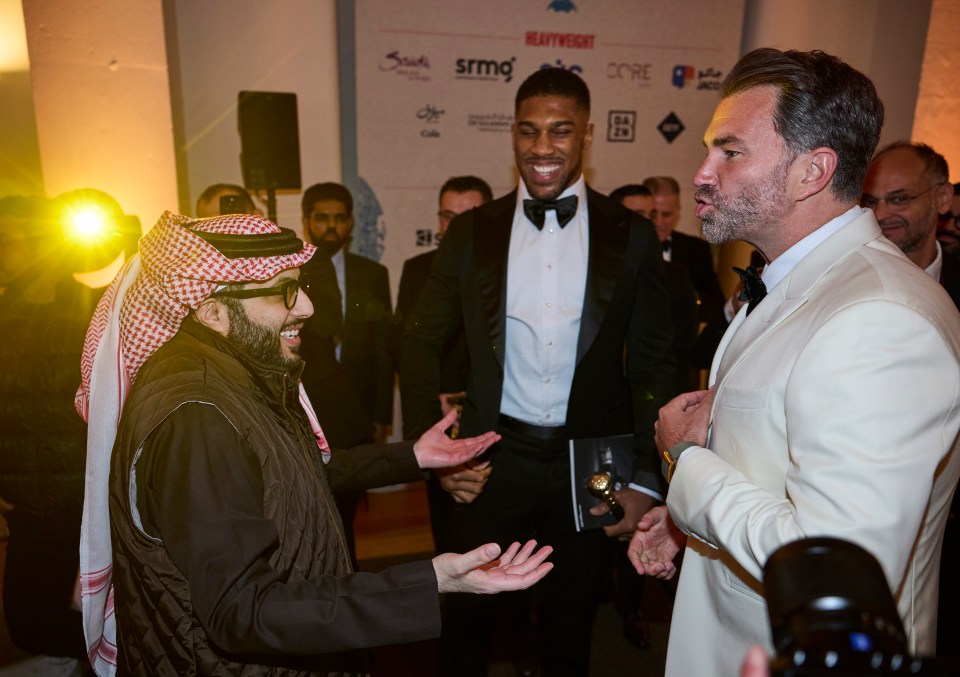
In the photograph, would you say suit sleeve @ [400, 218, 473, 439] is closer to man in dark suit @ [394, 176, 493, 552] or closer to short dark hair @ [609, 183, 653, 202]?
man in dark suit @ [394, 176, 493, 552]

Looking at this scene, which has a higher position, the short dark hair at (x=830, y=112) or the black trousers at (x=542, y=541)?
the short dark hair at (x=830, y=112)

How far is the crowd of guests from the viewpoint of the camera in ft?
3.88

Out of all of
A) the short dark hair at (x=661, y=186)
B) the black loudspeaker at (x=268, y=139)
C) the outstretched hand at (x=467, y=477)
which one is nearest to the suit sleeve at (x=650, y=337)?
the outstretched hand at (x=467, y=477)

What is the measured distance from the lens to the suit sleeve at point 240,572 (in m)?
1.23

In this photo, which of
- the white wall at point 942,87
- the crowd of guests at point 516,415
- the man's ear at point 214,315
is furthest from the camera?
the white wall at point 942,87

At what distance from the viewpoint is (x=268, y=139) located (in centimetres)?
427

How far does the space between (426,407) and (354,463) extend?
64cm

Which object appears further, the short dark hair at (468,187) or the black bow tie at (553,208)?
the short dark hair at (468,187)

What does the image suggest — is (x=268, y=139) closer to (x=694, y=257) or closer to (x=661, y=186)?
(x=661, y=186)

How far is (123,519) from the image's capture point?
1.41 m

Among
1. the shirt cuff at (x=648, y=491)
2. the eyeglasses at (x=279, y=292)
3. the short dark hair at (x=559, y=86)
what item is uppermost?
the short dark hair at (x=559, y=86)

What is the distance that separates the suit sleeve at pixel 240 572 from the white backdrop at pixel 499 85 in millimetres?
3957

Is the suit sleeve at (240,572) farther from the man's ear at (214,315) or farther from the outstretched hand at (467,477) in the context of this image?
the outstretched hand at (467,477)

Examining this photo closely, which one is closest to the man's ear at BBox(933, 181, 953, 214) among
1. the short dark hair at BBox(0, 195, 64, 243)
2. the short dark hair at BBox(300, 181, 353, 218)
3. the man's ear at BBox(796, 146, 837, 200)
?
the man's ear at BBox(796, 146, 837, 200)
